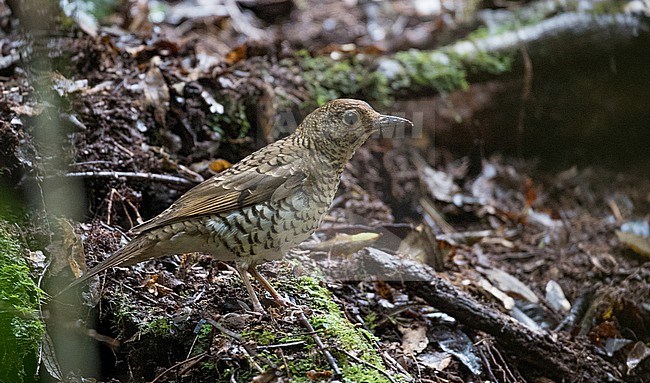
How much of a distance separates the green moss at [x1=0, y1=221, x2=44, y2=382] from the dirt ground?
23cm

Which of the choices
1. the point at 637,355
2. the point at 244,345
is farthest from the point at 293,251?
the point at 637,355

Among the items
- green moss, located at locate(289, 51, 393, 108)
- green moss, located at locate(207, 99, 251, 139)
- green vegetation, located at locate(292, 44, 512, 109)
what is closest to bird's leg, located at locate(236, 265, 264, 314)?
green moss, located at locate(207, 99, 251, 139)

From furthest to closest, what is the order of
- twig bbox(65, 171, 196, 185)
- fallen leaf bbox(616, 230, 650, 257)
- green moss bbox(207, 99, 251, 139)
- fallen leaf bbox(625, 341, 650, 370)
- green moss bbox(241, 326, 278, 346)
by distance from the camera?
fallen leaf bbox(616, 230, 650, 257) → green moss bbox(207, 99, 251, 139) → fallen leaf bbox(625, 341, 650, 370) → twig bbox(65, 171, 196, 185) → green moss bbox(241, 326, 278, 346)

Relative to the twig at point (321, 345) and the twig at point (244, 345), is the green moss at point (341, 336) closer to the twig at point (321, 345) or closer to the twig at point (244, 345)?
the twig at point (321, 345)

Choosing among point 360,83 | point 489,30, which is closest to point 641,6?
point 489,30

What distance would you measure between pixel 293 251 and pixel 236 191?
1.06 meters

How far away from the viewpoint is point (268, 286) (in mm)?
3943

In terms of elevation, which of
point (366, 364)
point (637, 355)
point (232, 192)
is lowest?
point (637, 355)

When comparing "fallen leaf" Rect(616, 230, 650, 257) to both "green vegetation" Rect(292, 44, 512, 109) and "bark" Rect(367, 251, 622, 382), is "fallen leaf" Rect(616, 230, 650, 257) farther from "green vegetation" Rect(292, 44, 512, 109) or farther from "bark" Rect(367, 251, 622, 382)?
"green vegetation" Rect(292, 44, 512, 109)

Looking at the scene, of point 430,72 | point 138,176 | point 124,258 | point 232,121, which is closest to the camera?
point 124,258

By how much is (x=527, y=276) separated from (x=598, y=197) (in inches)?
83.3

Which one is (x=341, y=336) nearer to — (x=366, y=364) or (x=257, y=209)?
(x=366, y=364)

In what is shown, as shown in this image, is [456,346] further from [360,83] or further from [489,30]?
[489,30]

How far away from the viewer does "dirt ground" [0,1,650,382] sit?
Answer: 11.9 feet
